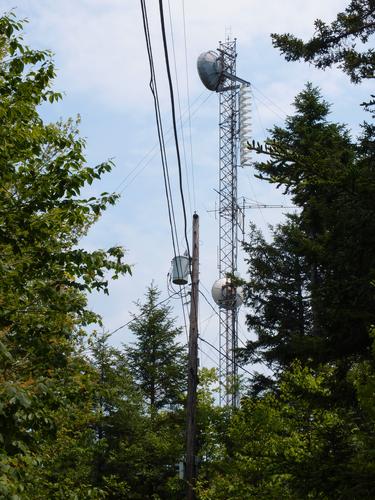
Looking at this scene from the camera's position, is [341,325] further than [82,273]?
Yes

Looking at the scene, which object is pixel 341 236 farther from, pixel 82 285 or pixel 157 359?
pixel 157 359

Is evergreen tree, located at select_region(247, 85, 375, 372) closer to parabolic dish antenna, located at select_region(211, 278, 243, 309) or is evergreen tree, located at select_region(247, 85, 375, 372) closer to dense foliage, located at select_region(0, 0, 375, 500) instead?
dense foliage, located at select_region(0, 0, 375, 500)

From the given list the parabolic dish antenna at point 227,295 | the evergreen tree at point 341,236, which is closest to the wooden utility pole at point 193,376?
the evergreen tree at point 341,236

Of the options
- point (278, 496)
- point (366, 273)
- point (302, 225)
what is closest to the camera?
point (366, 273)

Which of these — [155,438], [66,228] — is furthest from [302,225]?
[66,228]

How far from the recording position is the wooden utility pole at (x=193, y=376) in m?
14.7

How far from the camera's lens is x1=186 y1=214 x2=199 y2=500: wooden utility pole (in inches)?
578

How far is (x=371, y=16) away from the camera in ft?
37.3

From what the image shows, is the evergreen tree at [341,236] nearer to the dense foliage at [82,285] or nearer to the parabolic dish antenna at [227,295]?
the dense foliage at [82,285]

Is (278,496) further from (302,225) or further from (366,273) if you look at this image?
(302,225)

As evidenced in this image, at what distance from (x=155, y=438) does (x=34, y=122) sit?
2404 centimetres

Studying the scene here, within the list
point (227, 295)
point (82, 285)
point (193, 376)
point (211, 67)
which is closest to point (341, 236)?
point (82, 285)

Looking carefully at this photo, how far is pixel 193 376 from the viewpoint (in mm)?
15633

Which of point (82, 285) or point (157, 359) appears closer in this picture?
point (82, 285)
